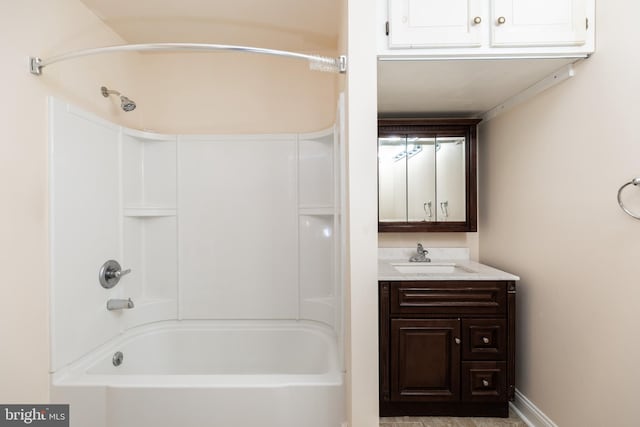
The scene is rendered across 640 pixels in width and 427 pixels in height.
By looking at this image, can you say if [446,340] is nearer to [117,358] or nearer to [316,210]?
[316,210]

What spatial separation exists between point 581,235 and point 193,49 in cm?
194

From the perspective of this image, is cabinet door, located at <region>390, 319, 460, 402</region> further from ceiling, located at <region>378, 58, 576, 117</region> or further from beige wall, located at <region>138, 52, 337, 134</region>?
beige wall, located at <region>138, 52, 337, 134</region>

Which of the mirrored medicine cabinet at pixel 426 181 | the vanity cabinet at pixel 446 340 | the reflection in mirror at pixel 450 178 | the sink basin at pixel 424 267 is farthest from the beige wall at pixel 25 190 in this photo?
the reflection in mirror at pixel 450 178

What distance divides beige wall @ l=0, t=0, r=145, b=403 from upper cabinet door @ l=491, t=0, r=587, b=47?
6.76 feet

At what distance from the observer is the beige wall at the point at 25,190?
135 centimetres

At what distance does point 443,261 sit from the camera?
2.44m

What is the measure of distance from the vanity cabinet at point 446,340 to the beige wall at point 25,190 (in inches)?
67.6

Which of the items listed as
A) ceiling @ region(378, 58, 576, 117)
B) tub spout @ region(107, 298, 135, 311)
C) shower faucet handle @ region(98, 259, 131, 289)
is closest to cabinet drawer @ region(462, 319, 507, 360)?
ceiling @ region(378, 58, 576, 117)

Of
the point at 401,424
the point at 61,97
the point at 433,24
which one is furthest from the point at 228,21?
the point at 401,424

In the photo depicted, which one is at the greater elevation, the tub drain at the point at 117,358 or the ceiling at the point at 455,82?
the ceiling at the point at 455,82

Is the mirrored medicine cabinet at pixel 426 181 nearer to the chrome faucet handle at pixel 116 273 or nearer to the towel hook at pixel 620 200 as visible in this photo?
the towel hook at pixel 620 200

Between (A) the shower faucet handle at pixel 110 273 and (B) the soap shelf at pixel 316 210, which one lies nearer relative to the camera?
(A) the shower faucet handle at pixel 110 273

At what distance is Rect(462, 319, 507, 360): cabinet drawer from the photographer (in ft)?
6.05

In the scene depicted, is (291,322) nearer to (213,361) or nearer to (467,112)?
(213,361)
